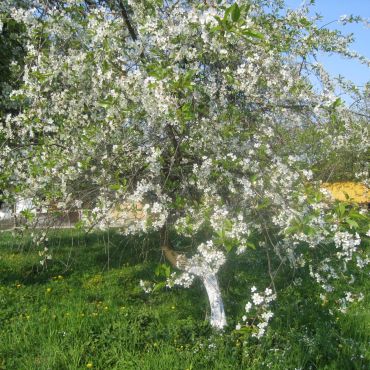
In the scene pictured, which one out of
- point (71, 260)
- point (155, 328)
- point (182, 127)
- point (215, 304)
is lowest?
point (155, 328)

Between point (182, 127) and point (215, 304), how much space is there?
2320 millimetres

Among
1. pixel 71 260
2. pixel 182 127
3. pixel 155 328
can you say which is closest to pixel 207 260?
pixel 182 127

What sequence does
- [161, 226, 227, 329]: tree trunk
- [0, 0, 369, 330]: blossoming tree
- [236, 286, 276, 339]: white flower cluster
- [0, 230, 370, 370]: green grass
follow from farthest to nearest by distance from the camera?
[161, 226, 227, 329]: tree trunk → [0, 230, 370, 370]: green grass → [0, 0, 369, 330]: blossoming tree → [236, 286, 276, 339]: white flower cluster

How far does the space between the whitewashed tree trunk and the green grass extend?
0.30 feet

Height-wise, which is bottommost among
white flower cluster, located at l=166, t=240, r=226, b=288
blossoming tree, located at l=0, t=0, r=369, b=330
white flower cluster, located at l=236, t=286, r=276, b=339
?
white flower cluster, located at l=236, t=286, r=276, b=339

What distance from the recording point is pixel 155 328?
481 centimetres

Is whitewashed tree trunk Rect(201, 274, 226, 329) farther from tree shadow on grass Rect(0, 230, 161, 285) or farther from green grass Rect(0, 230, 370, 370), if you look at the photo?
tree shadow on grass Rect(0, 230, 161, 285)

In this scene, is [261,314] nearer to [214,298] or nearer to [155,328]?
[214,298]

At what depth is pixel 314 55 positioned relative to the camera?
5000mm

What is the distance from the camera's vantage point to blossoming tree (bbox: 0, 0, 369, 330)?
11.6 ft

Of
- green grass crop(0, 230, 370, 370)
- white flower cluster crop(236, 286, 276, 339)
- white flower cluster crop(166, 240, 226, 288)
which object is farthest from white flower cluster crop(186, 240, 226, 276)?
green grass crop(0, 230, 370, 370)

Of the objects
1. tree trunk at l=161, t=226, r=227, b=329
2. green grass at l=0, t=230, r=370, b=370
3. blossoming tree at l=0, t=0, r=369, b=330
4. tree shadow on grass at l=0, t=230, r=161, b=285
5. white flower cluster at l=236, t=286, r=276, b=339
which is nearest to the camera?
white flower cluster at l=236, t=286, r=276, b=339

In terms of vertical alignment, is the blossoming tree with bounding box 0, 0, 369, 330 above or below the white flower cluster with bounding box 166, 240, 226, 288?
above

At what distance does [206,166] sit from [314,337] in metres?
1.97
